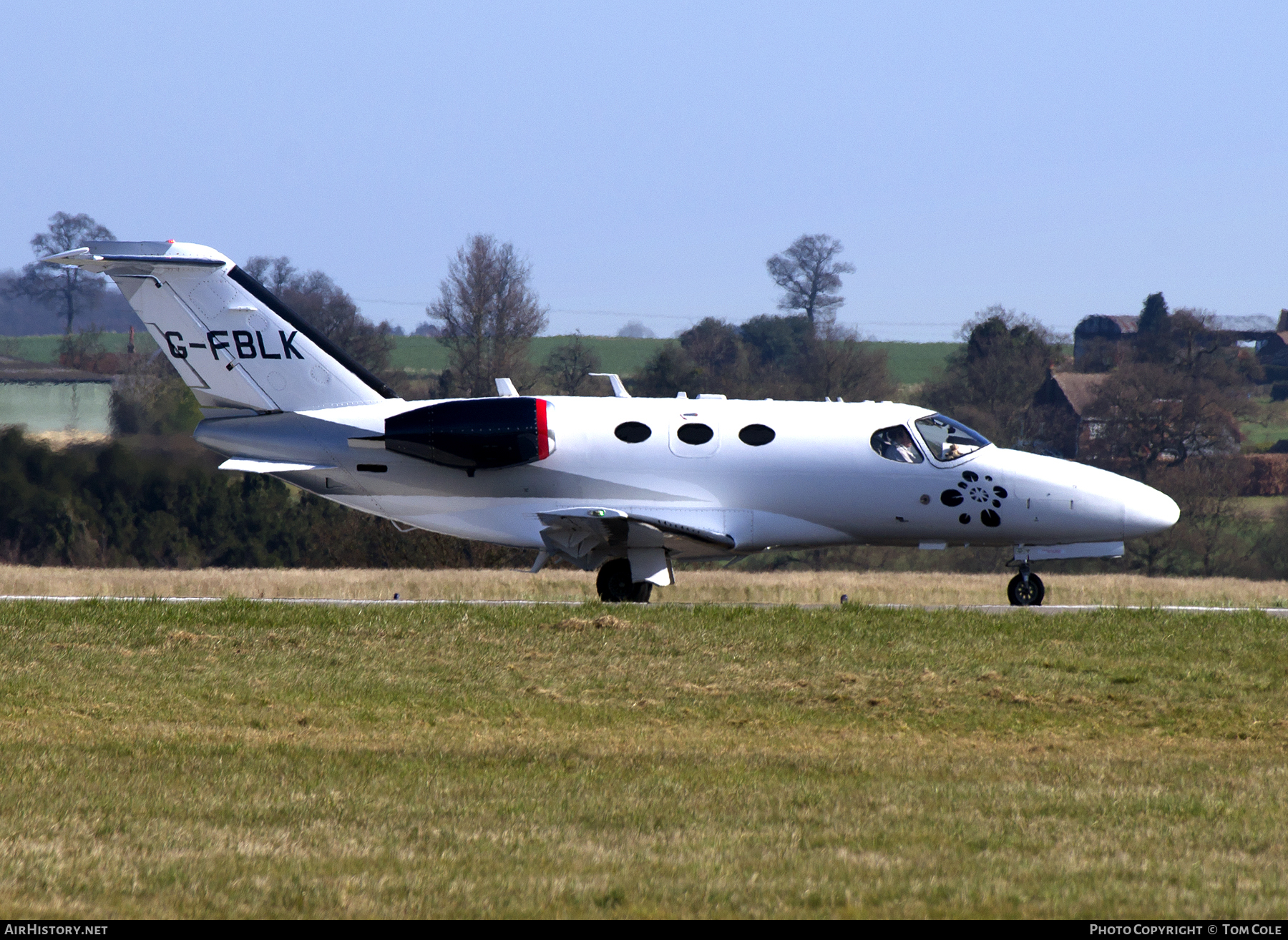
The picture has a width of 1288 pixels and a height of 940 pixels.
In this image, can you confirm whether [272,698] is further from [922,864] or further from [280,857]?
[922,864]

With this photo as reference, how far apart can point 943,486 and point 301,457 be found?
32.2 feet

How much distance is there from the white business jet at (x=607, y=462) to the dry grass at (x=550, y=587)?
95.9 inches

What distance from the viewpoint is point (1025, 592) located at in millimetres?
21859

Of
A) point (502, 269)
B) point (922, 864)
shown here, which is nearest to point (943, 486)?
point (922, 864)

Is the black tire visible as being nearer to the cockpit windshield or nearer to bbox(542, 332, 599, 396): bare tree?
the cockpit windshield

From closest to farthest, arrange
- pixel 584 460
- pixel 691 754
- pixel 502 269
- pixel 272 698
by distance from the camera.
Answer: pixel 691 754 < pixel 272 698 < pixel 584 460 < pixel 502 269

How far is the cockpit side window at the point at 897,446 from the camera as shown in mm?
21234

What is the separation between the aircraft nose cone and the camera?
70.6ft

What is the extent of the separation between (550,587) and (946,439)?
30.5ft

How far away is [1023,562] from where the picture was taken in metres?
21.8

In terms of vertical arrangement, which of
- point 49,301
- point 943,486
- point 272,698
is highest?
point 49,301

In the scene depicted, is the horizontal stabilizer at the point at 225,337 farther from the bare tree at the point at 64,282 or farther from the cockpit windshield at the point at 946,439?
the bare tree at the point at 64,282

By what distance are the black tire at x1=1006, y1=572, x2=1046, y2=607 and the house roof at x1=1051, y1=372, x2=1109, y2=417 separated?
39999 mm

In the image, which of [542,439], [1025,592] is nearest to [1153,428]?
[1025,592]
